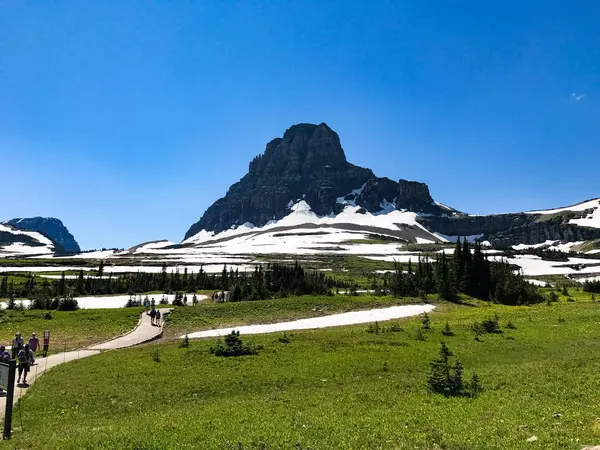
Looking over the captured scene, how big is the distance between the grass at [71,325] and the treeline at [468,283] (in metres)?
49.3

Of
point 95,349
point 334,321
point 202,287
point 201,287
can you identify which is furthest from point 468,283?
point 95,349

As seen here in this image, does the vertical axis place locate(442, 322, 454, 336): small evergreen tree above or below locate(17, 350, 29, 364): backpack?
below

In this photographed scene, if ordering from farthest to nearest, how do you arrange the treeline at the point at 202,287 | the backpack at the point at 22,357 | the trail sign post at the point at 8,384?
the treeline at the point at 202,287
the backpack at the point at 22,357
the trail sign post at the point at 8,384

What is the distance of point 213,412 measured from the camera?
1906 cm

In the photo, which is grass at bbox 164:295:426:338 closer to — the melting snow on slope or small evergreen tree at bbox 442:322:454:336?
the melting snow on slope

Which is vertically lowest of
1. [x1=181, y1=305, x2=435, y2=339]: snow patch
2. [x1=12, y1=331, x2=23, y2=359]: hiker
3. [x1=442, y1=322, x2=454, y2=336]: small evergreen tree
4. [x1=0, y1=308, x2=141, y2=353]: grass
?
[x1=181, y1=305, x2=435, y2=339]: snow patch

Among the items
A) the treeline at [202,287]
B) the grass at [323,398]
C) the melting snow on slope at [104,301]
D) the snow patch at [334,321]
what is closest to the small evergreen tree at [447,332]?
the grass at [323,398]

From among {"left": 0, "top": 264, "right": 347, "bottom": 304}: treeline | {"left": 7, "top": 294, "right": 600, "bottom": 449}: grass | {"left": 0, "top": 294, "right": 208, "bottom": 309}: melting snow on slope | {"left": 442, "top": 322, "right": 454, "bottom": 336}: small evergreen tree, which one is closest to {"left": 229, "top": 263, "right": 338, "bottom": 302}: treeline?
{"left": 0, "top": 264, "right": 347, "bottom": 304}: treeline

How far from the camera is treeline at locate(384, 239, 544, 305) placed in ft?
241

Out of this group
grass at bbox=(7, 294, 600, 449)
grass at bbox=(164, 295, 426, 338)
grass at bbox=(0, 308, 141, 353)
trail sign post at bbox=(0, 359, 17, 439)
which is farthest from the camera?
grass at bbox=(164, 295, 426, 338)

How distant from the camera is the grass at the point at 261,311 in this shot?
2117 inches

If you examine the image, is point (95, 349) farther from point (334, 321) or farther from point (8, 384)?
point (334, 321)

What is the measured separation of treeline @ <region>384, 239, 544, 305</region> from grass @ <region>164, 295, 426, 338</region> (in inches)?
452

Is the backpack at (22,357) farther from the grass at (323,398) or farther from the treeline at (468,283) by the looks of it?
the treeline at (468,283)
